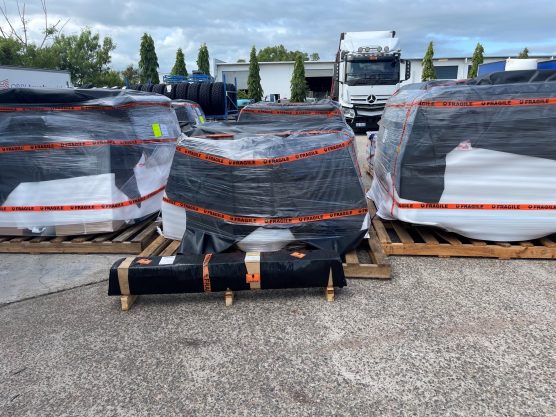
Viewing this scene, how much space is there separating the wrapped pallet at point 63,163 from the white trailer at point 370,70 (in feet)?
36.7

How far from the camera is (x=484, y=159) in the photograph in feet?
11.7

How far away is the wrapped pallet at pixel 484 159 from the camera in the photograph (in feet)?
11.3

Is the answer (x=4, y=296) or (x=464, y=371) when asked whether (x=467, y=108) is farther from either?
(x=4, y=296)

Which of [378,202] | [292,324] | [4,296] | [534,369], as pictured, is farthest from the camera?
[378,202]

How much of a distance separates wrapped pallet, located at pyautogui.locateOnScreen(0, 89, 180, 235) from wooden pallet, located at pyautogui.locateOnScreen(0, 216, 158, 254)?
10cm

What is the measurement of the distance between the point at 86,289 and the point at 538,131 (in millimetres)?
4255

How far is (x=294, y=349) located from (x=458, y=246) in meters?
2.11

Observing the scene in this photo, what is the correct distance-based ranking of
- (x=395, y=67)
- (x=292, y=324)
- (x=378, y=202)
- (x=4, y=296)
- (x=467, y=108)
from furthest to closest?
(x=395, y=67)
(x=378, y=202)
(x=467, y=108)
(x=4, y=296)
(x=292, y=324)

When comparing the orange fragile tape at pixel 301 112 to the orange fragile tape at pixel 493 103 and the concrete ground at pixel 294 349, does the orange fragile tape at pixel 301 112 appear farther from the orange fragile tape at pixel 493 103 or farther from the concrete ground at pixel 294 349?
the concrete ground at pixel 294 349

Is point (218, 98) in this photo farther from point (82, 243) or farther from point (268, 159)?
point (268, 159)

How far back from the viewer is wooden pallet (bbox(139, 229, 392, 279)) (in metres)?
3.30

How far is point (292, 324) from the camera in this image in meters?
2.70

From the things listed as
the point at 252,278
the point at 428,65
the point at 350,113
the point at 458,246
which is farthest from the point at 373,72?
the point at 428,65

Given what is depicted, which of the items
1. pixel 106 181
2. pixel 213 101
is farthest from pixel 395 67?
pixel 106 181
